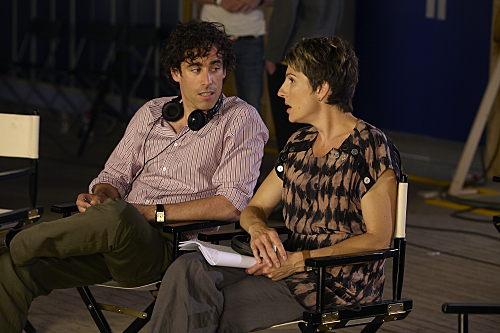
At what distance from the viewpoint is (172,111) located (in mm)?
3133

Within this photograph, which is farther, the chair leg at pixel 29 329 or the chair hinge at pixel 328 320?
the chair leg at pixel 29 329

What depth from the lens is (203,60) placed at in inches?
118

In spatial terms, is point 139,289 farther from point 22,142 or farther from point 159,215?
point 22,142

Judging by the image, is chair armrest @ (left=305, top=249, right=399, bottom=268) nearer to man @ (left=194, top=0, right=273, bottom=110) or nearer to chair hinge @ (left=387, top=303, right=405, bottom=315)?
chair hinge @ (left=387, top=303, right=405, bottom=315)

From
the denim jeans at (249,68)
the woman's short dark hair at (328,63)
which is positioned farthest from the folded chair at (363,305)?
Answer: the denim jeans at (249,68)

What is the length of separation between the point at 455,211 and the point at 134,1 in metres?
5.71

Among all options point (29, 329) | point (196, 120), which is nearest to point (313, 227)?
point (196, 120)

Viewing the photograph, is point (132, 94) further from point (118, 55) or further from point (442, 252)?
point (442, 252)

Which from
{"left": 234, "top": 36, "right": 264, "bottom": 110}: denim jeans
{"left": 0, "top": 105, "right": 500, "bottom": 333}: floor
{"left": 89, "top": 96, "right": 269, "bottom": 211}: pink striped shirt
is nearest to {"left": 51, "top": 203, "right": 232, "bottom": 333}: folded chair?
{"left": 89, "top": 96, "right": 269, "bottom": 211}: pink striped shirt

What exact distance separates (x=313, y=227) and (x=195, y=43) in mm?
936

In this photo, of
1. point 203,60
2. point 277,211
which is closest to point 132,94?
point 277,211

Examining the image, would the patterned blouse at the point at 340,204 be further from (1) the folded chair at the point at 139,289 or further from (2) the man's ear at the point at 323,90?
(1) the folded chair at the point at 139,289

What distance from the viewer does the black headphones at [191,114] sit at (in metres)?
3.00

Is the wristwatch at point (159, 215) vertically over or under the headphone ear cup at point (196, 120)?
under
